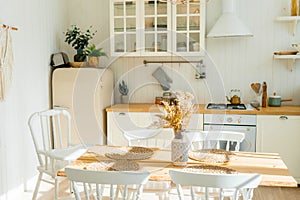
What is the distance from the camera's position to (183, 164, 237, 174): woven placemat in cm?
212

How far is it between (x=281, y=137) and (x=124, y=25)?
2.23 m

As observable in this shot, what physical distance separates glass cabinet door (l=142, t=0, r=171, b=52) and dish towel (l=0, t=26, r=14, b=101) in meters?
1.60

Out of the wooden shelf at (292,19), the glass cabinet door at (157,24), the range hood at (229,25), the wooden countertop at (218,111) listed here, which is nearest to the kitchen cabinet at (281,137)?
the wooden countertop at (218,111)

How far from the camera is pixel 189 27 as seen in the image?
409 centimetres

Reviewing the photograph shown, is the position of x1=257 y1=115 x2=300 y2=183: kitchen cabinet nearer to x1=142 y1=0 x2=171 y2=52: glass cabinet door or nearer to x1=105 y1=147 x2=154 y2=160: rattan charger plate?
x1=142 y1=0 x2=171 y2=52: glass cabinet door

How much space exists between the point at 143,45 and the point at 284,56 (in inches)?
65.2

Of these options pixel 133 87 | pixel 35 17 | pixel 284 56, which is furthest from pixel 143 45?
pixel 284 56

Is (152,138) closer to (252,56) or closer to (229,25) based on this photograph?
(229,25)

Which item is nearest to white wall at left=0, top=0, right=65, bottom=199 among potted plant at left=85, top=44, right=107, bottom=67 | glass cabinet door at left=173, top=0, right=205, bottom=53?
potted plant at left=85, top=44, right=107, bottom=67

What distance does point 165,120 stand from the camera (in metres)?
2.27

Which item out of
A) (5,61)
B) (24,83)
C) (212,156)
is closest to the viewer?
(212,156)

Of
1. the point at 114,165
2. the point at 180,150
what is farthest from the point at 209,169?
the point at 114,165

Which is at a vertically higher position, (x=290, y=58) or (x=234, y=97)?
(x=290, y=58)

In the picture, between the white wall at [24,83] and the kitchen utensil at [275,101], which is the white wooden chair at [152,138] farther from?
the kitchen utensil at [275,101]
